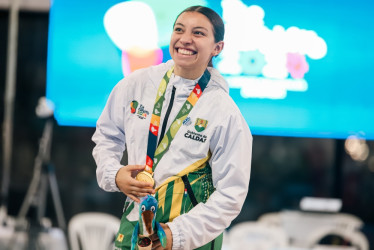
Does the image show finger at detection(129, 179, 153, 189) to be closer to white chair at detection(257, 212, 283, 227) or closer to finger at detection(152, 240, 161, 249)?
finger at detection(152, 240, 161, 249)

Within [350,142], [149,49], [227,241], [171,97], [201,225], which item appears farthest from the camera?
[350,142]

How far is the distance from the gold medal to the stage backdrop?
1524 millimetres

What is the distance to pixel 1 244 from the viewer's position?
356 cm

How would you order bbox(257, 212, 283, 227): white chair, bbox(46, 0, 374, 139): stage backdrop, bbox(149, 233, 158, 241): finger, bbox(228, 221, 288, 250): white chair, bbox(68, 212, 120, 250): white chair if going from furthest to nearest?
bbox(257, 212, 283, 227): white chair, bbox(68, 212, 120, 250): white chair, bbox(228, 221, 288, 250): white chair, bbox(46, 0, 374, 139): stage backdrop, bbox(149, 233, 158, 241): finger

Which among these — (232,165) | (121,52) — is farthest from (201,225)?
(121,52)

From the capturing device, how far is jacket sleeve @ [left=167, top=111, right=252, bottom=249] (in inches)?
60.0

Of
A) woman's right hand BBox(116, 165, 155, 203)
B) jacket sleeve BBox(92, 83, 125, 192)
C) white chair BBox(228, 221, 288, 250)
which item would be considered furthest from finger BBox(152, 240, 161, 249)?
white chair BBox(228, 221, 288, 250)

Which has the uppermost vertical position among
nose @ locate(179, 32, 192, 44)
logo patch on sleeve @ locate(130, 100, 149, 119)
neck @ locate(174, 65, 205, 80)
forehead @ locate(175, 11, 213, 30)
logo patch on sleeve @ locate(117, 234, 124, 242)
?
forehead @ locate(175, 11, 213, 30)

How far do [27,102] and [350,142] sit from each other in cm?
270

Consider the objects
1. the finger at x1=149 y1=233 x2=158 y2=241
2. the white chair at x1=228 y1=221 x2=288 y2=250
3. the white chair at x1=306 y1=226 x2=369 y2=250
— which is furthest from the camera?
the white chair at x1=306 y1=226 x2=369 y2=250

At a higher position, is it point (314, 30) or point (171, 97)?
point (314, 30)

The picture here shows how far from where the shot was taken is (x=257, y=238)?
12.6 ft

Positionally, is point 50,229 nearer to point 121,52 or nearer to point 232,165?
point 121,52

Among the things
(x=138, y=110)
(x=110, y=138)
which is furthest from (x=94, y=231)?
(x=138, y=110)
